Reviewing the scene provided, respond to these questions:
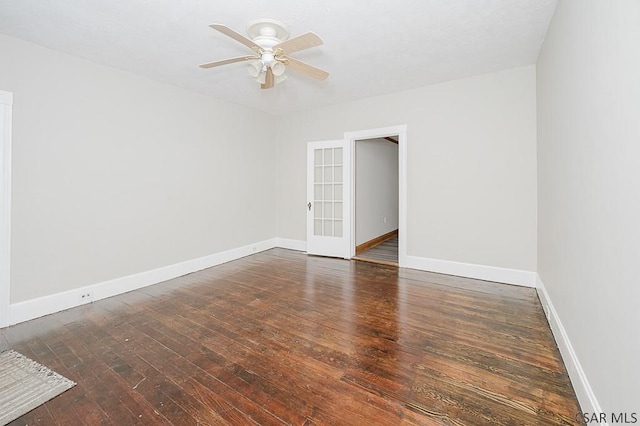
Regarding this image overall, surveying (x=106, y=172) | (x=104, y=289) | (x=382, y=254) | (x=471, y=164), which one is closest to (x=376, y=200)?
(x=382, y=254)

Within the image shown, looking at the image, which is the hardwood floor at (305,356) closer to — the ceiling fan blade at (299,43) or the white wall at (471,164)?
the white wall at (471,164)

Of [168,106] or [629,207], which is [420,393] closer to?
[629,207]

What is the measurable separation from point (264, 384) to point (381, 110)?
13.8 ft

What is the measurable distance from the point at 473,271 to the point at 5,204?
17.6 feet

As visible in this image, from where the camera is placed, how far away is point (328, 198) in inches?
214

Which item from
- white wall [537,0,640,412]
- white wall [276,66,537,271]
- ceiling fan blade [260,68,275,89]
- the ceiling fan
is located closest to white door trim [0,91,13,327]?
the ceiling fan

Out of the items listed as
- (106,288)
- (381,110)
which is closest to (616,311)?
(381,110)

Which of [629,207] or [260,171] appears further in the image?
[260,171]


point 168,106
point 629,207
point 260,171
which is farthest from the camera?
point 260,171

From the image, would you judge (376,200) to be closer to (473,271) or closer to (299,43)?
(473,271)

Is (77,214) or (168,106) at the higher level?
(168,106)

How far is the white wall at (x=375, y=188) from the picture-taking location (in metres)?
5.62

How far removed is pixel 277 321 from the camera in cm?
275

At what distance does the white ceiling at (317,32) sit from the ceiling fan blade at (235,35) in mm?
253
